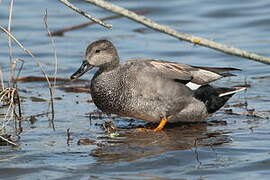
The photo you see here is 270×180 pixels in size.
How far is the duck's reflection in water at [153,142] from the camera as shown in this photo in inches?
225

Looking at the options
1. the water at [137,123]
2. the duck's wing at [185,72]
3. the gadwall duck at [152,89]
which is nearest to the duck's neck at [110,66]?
the gadwall duck at [152,89]

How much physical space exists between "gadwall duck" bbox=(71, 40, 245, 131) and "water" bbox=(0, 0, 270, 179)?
0.18m

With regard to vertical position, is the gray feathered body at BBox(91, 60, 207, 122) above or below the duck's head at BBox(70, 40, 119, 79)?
below

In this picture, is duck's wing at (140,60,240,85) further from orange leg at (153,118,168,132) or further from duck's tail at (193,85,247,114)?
orange leg at (153,118,168,132)

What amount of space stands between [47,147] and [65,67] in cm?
387

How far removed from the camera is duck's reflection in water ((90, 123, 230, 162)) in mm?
5712

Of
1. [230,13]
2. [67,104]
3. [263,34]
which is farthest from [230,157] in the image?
[230,13]

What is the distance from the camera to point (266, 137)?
6.05 m

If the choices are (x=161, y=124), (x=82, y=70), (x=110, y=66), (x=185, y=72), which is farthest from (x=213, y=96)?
(x=82, y=70)

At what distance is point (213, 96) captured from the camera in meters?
7.01

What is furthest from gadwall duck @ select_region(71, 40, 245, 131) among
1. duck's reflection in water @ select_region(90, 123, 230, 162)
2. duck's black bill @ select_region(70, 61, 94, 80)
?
duck's reflection in water @ select_region(90, 123, 230, 162)

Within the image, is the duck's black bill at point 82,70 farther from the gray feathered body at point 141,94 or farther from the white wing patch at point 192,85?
the white wing patch at point 192,85

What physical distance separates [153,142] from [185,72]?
0.94m

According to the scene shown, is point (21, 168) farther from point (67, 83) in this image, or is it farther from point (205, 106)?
point (67, 83)
